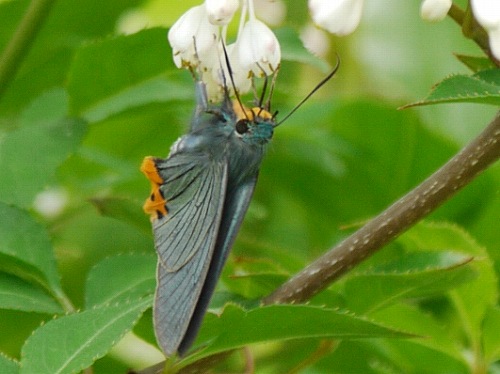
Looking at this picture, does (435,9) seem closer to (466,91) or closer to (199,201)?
(466,91)

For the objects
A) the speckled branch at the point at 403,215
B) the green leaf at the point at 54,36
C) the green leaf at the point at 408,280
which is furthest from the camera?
the green leaf at the point at 54,36

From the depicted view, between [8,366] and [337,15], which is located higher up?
[337,15]

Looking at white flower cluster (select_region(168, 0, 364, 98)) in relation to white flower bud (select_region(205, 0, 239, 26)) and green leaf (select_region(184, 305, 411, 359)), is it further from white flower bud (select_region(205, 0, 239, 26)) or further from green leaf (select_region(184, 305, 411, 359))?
green leaf (select_region(184, 305, 411, 359))

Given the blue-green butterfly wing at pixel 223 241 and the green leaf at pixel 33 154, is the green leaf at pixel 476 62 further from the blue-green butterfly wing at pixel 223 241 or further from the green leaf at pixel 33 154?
the green leaf at pixel 33 154

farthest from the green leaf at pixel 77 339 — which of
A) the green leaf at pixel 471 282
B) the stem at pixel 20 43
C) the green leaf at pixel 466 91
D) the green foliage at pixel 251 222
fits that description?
the stem at pixel 20 43

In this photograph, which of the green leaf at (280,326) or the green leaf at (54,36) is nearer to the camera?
the green leaf at (280,326)

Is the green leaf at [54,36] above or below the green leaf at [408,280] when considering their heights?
below

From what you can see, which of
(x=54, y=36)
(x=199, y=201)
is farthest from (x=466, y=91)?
(x=54, y=36)
